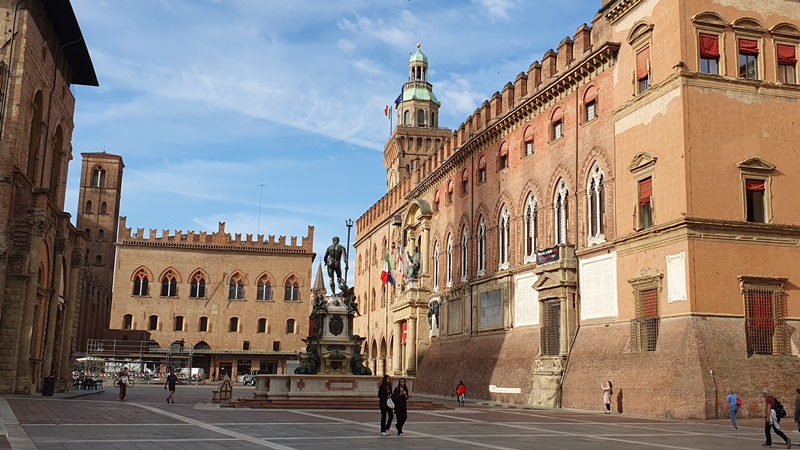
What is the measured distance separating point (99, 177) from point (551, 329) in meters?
70.1

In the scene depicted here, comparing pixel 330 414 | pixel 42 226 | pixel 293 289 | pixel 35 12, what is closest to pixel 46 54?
pixel 35 12

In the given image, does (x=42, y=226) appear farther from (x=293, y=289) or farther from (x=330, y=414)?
(x=293, y=289)

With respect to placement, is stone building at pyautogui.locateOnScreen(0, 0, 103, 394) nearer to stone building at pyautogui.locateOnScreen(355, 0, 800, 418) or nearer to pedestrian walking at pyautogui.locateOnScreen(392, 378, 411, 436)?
pedestrian walking at pyautogui.locateOnScreen(392, 378, 411, 436)

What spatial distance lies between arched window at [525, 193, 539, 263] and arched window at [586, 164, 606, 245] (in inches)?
163

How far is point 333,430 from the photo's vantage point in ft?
54.9

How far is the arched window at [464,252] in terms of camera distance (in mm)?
Result: 40094

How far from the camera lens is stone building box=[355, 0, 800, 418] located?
22.8 meters

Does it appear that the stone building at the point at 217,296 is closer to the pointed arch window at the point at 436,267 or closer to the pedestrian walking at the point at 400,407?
the pointed arch window at the point at 436,267

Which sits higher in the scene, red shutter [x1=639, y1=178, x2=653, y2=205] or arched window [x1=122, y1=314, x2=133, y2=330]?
red shutter [x1=639, y1=178, x2=653, y2=205]

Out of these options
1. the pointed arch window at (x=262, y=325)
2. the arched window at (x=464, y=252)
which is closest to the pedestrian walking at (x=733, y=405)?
the arched window at (x=464, y=252)

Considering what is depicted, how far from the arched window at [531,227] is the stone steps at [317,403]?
903 cm

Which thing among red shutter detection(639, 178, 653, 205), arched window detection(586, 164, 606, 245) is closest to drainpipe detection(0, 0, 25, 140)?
arched window detection(586, 164, 606, 245)

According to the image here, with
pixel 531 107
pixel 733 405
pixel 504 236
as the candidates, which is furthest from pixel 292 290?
pixel 733 405

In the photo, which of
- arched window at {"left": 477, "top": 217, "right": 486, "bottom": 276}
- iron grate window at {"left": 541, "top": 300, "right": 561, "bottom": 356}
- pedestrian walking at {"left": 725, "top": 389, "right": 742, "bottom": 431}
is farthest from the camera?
arched window at {"left": 477, "top": 217, "right": 486, "bottom": 276}
